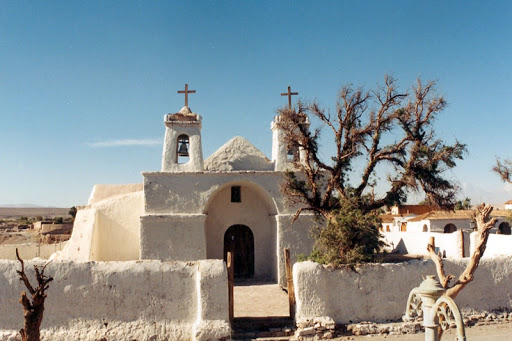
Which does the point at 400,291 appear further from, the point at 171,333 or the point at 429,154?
the point at 171,333

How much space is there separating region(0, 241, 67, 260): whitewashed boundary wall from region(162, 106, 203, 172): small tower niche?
34.4ft

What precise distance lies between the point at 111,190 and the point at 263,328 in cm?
1287

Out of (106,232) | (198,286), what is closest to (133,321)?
(198,286)

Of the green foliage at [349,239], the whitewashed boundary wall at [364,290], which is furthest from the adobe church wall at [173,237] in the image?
the whitewashed boundary wall at [364,290]

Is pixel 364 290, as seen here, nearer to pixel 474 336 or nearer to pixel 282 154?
pixel 474 336

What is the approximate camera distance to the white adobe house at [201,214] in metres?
→ 14.8

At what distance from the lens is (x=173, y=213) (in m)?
15.0

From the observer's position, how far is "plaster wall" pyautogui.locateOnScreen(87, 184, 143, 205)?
20272mm

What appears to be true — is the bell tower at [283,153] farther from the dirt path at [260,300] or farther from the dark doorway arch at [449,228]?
the dark doorway arch at [449,228]

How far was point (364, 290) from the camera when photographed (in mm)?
10234

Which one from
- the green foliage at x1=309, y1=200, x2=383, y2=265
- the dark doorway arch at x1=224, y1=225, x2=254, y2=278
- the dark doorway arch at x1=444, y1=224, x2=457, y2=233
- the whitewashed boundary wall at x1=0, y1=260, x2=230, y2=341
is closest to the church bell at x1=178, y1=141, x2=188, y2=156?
the dark doorway arch at x1=224, y1=225, x2=254, y2=278

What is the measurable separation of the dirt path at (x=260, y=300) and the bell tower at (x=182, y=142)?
4.30 meters

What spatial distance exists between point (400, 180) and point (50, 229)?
29.2 meters

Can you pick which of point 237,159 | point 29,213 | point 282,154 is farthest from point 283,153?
point 29,213
